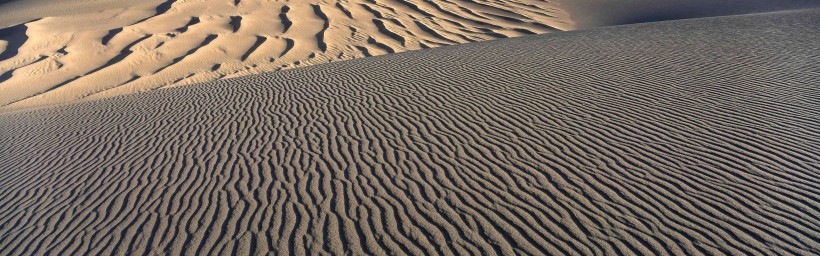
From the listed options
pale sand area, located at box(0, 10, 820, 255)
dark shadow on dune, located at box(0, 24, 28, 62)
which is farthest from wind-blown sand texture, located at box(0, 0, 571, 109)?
pale sand area, located at box(0, 10, 820, 255)

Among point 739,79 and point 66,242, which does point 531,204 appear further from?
point 739,79

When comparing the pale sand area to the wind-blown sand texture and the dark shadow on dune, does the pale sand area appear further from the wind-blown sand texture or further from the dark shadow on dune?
the dark shadow on dune

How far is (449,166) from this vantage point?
6.73 m

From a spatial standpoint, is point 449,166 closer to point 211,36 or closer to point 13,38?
point 211,36

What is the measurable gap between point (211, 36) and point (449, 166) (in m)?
16.0

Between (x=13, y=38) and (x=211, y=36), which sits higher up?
(x=211, y=36)

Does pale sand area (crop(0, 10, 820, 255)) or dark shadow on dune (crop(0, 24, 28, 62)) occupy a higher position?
pale sand area (crop(0, 10, 820, 255))

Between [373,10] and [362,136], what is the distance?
55.6 feet

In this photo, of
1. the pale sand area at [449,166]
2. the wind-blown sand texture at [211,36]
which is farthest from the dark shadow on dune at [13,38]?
the pale sand area at [449,166]

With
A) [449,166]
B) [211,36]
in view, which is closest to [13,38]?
[211,36]

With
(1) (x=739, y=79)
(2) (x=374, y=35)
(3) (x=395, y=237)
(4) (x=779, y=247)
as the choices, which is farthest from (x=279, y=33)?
(4) (x=779, y=247)

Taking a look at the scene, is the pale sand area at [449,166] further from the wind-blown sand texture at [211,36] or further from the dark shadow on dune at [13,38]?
the dark shadow on dune at [13,38]

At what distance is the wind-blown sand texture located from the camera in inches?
664

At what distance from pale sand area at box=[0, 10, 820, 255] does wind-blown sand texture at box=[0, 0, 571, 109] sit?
5.36 m
